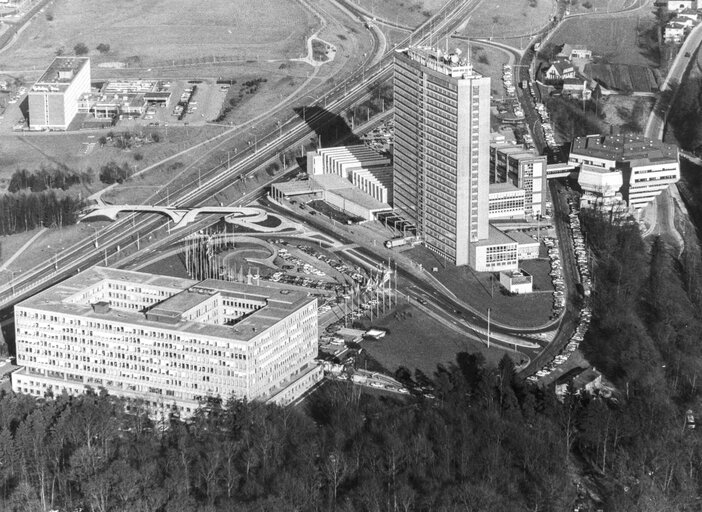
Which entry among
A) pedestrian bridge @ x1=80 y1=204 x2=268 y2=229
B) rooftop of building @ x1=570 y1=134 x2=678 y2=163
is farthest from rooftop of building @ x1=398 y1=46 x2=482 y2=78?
rooftop of building @ x1=570 y1=134 x2=678 y2=163

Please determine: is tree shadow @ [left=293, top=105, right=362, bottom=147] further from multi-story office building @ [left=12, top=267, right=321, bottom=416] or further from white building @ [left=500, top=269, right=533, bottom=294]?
multi-story office building @ [left=12, top=267, right=321, bottom=416]

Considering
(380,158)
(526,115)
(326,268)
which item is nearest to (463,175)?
(326,268)

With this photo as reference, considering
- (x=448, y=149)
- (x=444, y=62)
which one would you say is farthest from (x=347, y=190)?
(x=444, y=62)

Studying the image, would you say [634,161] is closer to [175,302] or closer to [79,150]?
[79,150]

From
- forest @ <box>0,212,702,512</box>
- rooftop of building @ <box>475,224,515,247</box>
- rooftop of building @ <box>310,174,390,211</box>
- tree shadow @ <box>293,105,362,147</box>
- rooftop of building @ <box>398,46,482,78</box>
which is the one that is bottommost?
tree shadow @ <box>293,105,362,147</box>

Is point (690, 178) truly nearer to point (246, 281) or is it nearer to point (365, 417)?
point (246, 281)
